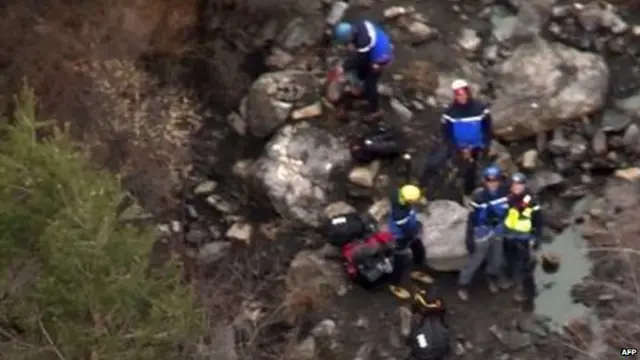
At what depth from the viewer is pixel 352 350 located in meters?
12.3

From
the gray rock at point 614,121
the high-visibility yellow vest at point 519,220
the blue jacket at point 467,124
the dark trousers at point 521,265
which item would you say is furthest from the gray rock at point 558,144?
the high-visibility yellow vest at point 519,220

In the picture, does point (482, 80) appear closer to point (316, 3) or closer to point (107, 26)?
point (316, 3)

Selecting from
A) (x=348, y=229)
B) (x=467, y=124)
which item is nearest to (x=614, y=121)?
(x=467, y=124)

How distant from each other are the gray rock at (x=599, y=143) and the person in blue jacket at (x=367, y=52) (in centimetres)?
246

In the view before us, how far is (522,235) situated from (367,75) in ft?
9.70

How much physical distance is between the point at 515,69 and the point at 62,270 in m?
7.03

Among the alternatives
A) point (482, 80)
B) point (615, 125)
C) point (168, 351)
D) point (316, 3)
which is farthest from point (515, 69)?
point (168, 351)

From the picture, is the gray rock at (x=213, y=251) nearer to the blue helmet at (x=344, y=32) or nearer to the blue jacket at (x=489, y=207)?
the blue helmet at (x=344, y=32)

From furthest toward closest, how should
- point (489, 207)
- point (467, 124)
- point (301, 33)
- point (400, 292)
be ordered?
point (301, 33)
point (400, 292)
point (467, 124)
point (489, 207)

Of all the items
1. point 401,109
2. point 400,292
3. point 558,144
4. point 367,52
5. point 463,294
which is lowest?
point 463,294

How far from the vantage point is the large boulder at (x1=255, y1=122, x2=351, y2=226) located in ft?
44.8

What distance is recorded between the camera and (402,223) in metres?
12.1

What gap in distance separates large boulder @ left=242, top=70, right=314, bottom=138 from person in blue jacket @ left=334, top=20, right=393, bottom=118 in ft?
3.01

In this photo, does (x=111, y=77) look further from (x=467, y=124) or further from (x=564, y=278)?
(x=564, y=278)
